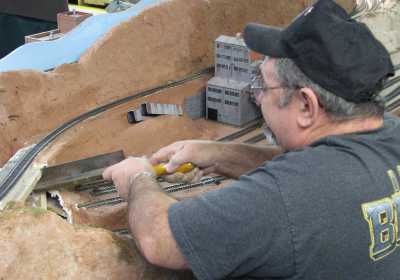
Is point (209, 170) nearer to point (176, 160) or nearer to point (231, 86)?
point (176, 160)

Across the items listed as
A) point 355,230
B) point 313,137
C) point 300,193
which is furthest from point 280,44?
point 355,230

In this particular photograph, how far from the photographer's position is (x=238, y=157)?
113 inches

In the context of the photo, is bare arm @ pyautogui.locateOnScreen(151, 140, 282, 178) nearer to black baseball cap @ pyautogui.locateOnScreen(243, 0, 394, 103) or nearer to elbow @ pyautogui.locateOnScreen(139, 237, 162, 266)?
elbow @ pyautogui.locateOnScreen(139, 237, 162, 266)

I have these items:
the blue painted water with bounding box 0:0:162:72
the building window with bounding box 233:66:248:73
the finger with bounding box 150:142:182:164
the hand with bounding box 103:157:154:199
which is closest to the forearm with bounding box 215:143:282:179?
the finger with bounding box 150:142:182:164

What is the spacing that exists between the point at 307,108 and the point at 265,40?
303 mm

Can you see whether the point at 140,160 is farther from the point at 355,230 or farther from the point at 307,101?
the point at 355,230

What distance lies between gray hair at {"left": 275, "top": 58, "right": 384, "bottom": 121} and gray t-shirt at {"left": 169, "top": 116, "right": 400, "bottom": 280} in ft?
0.40

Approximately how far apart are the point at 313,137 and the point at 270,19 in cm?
535

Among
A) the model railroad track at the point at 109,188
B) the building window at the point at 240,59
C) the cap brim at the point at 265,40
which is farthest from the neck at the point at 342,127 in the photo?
the building window at the point at 240,59

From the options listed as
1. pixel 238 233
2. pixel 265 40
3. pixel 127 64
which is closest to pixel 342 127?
pixel 265 40

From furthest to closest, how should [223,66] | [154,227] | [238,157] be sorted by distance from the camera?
[223,66] < [238,157] < [154,227]

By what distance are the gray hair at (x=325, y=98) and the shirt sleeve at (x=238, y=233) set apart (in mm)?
354

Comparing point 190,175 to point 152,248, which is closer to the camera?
point 152,248

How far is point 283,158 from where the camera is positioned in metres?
1.92
